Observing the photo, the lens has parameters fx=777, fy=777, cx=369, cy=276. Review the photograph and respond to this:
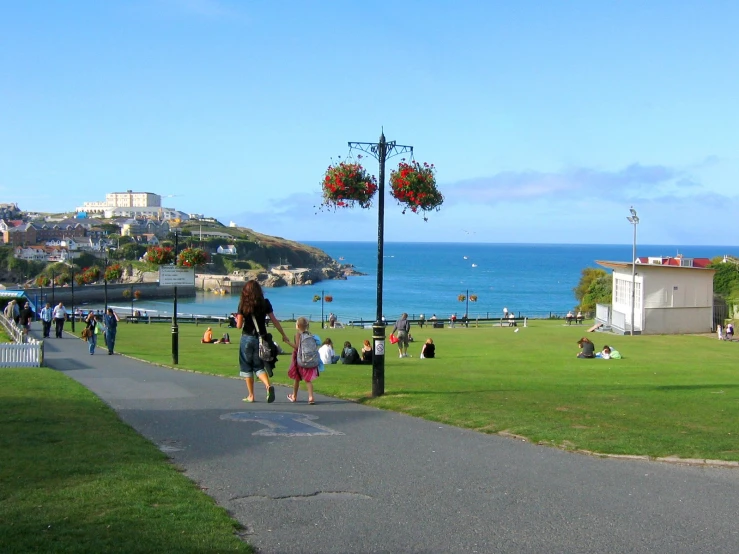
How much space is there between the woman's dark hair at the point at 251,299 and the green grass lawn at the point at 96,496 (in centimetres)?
281

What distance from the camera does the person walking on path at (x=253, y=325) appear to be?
12.6 m

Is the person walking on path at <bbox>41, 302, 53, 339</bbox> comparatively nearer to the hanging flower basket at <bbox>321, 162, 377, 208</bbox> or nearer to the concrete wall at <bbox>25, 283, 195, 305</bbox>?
the hanging flower basket at <bbox>321, 162, 377, 208</bbox>

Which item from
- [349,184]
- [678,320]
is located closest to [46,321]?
[349,184]

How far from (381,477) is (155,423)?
179 inches

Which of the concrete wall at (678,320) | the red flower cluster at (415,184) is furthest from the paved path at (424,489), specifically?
the concrete wall at (678,320)

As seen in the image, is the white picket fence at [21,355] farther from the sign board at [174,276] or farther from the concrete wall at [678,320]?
the concrete wall at [678,320]

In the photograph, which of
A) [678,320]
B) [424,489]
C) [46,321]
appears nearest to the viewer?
[424,489]

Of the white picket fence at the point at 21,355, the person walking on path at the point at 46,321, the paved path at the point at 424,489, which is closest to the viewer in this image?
the paved path at the point at 424,489

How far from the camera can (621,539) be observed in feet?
20.6

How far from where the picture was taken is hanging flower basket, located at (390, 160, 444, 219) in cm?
1480

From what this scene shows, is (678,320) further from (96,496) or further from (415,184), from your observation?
(96,496)

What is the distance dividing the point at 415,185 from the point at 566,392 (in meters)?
5.38

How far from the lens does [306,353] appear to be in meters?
13.5

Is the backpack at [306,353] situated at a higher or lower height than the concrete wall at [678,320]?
higher
